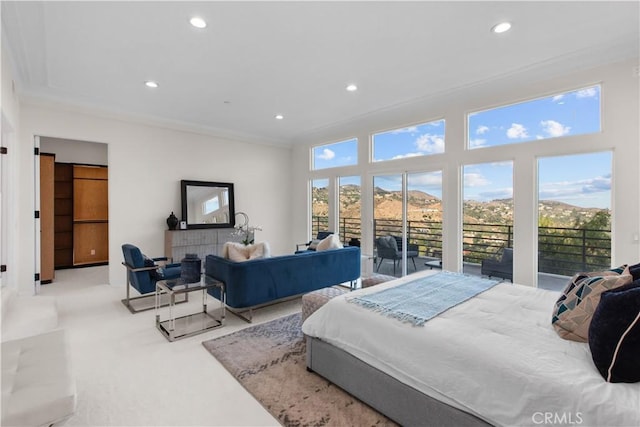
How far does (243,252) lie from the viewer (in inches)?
142

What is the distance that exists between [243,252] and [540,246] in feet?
12.3

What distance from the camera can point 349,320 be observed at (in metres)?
2.09

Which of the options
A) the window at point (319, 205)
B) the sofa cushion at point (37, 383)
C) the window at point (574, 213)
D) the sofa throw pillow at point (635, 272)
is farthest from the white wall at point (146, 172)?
the sofa throw pillow at point (635, 272)

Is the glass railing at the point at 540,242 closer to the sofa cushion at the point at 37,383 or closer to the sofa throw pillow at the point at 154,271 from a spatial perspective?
the sofa throw pillow at the point at 154,271

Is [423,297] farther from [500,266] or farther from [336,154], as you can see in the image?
[336,154]

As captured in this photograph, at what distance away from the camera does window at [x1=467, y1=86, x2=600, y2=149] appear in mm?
3523

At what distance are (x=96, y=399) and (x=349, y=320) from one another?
1.87 m

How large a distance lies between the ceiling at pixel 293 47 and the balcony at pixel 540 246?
197cm

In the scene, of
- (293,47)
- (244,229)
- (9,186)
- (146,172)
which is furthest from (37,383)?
(244,229)

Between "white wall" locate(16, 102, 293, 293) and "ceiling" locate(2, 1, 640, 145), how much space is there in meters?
0.41

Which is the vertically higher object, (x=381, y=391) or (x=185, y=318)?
(x=381, y=391)

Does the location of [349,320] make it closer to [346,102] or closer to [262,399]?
[262,399]

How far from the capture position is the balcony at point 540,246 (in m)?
3.55

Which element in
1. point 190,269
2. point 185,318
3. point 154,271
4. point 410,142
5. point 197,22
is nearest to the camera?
point 197,22
